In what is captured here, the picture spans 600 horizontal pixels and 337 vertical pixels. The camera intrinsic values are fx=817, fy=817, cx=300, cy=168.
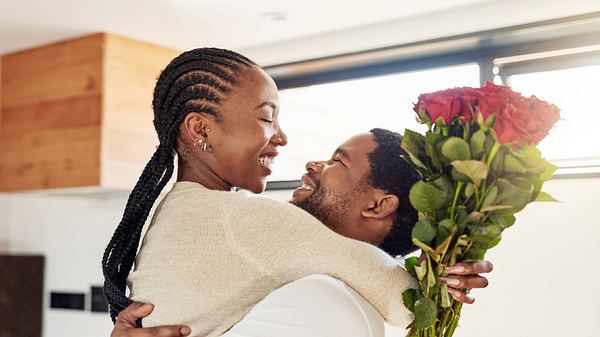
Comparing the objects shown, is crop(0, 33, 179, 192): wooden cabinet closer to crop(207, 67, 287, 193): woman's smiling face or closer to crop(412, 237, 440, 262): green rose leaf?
crop(207, 67, 287, 193): woman's smiling face

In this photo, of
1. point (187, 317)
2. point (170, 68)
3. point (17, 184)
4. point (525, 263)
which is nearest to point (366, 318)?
point (187, 317)

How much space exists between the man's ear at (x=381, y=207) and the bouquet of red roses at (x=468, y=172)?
0.63ft

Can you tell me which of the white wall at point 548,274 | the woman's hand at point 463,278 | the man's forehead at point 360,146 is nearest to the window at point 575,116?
the white wall at point 548,274

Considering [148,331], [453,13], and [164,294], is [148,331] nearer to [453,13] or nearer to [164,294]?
[164,294]

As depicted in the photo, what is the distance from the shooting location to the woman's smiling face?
4.53 ft

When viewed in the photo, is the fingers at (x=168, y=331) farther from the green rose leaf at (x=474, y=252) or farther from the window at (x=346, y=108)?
the window at (x=346, y=108)

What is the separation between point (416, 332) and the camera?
4.28ft

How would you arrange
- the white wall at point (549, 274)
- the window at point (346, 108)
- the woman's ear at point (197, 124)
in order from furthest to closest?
the window at point (346, 108) < the white wall at point (549, 274) < the woman's ear at point (197, 124)

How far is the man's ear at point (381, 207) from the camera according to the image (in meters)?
1.47

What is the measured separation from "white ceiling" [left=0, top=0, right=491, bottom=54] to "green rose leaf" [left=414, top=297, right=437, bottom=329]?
2.03 metres

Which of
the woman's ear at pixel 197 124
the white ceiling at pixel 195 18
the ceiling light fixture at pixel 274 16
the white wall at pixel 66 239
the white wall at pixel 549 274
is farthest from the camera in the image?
the white wall at pixel 66 239

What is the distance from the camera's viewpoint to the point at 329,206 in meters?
1.51

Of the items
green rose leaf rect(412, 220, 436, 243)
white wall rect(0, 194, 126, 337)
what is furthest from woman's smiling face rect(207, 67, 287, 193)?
white wall rect(0, 194, 126, 337)

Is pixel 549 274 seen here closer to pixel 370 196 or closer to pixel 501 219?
pixel 370 196
